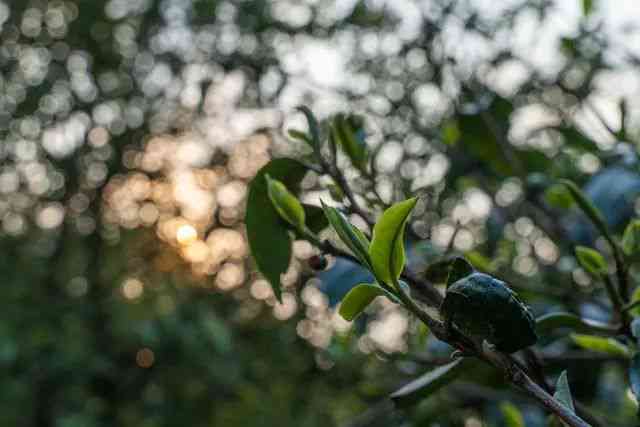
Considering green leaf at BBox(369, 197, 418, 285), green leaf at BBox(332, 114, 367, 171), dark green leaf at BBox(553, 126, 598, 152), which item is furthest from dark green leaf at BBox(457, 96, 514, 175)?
green leaf at BBox(369, 197, 418, 285)

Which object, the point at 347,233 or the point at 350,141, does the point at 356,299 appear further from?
the point at 350,141

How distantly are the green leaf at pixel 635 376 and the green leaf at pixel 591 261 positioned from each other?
3.8 inches

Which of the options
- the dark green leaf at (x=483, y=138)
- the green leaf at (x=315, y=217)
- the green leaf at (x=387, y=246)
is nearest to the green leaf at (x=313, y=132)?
the green leaf at (x=315, y=217)

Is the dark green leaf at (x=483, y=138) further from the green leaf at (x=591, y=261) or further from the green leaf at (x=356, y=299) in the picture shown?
the green leaf at (x=356, y=299)

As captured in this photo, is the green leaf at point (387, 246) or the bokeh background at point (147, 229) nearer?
the green leaf at point (387, 246)

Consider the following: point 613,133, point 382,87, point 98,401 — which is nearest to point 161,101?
point 98,401

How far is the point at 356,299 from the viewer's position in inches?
14.3

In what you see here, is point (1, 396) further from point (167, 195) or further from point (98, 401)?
point (167, 195)

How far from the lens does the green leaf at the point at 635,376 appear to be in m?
0.39

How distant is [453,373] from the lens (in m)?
0.45

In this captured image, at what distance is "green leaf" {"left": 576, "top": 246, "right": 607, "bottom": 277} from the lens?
0.50 meters

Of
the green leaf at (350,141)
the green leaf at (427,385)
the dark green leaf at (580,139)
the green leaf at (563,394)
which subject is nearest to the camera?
the green leaf at (563,394)

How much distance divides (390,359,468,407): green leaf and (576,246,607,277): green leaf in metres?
0.11

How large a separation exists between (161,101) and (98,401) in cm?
133
